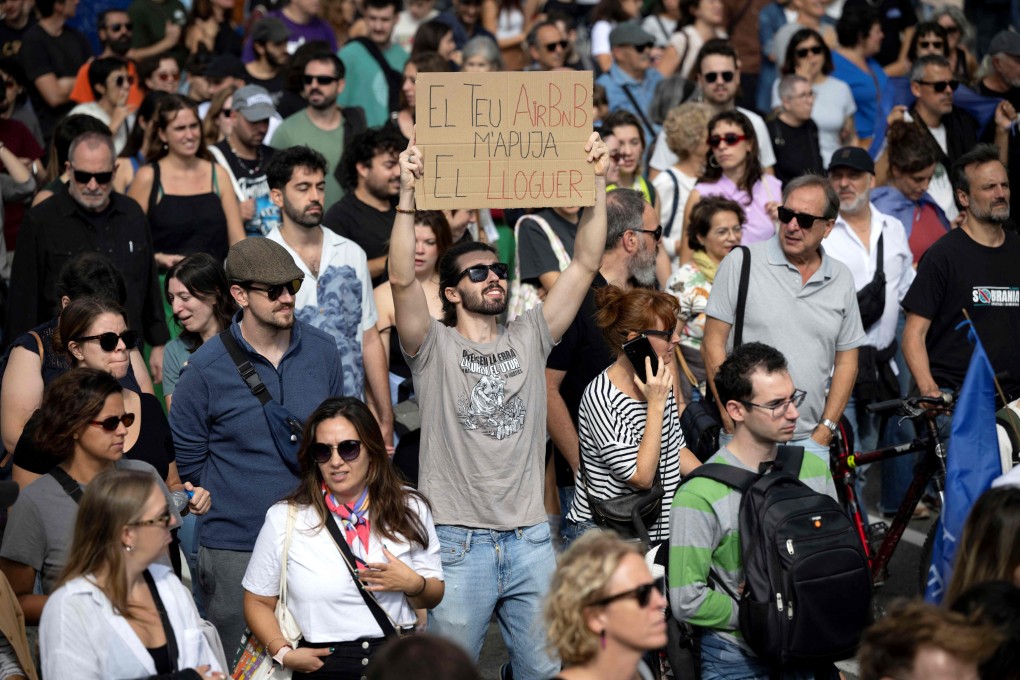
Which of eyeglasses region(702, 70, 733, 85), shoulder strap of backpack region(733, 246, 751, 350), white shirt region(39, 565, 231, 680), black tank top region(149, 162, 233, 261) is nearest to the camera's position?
white shirt region(39, 565, 231, 680)

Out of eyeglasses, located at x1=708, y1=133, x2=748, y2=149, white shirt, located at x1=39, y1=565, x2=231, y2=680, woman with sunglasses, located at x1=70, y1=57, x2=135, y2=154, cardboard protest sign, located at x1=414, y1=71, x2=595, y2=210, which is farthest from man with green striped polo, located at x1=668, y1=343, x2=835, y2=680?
woman with sunglasses, located at x1=70, y1=57, x2=135, y2=154

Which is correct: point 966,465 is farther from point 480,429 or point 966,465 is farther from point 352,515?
point 352,515

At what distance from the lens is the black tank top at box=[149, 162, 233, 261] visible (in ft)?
29.6

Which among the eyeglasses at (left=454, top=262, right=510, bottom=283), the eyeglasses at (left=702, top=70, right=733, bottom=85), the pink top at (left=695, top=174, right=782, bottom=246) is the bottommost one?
the eyeglasses at (left=454, top=262, right=510, bottom=283)

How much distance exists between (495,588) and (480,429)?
0.65 meters

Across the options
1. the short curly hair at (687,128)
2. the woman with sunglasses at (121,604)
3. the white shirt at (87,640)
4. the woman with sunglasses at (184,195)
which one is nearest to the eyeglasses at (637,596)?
the woman with sunglasses at (121,604)

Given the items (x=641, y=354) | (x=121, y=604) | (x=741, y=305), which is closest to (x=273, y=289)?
(x=641, y=354)

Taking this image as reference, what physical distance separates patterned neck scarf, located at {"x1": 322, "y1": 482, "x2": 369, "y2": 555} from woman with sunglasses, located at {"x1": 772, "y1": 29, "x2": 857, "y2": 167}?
7343 millimetres

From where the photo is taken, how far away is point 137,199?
9.09 meters

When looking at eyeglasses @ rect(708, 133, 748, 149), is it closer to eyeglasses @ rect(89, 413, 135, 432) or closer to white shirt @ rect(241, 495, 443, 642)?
white shirt @ rect(241, 495, 443, 642)

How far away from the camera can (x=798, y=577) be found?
4.88 metres

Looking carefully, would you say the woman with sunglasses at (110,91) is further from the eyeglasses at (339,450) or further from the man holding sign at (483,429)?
the eyeglasses at (339,450)

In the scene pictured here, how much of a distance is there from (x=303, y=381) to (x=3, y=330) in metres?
3.21

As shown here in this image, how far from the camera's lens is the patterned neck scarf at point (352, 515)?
5.20m
